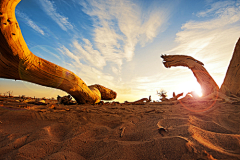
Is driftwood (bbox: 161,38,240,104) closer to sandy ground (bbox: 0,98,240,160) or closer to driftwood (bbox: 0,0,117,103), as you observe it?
sandy ground (bbox: 0,98,240,160)

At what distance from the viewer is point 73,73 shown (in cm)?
429

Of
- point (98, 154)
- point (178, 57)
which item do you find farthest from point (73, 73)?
point (178, 57)

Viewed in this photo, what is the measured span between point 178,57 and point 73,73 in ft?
18.1

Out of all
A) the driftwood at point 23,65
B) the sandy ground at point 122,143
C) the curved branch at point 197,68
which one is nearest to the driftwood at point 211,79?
the curved branch at point 197,68

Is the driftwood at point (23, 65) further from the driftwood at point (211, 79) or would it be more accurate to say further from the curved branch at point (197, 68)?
the curved branch at point (197, 68)

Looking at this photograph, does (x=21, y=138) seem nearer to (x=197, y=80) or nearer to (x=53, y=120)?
(x=53, y=120)

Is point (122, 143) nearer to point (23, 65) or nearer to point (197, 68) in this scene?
point (23, 65)

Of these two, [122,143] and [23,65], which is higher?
[23,65]

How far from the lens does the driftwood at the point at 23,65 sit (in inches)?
86.2

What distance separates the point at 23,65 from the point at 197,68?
719cm

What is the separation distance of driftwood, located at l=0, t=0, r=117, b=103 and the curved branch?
477 centimetres

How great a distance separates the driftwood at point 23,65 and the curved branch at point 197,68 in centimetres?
477

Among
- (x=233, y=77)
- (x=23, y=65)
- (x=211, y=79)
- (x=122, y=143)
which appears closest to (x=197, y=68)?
(x=211, y=79)

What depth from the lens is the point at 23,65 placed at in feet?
9.29
